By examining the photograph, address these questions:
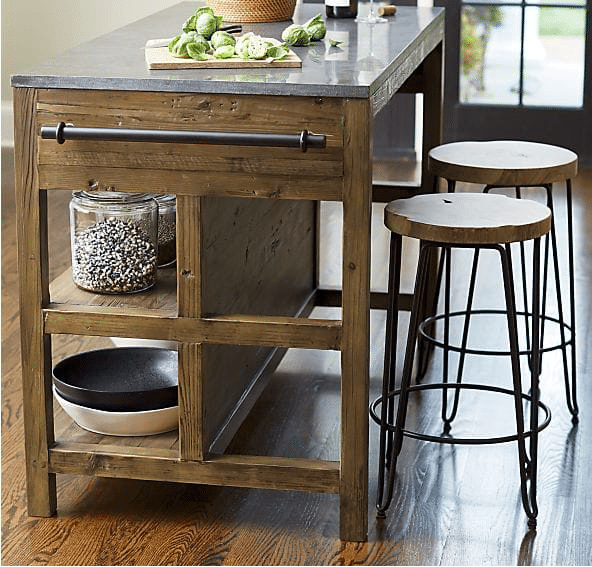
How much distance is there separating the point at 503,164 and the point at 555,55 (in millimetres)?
3142

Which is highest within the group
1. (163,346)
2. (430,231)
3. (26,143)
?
(26,143)

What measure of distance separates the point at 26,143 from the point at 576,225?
9.98 feet

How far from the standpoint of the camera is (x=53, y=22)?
6.38m

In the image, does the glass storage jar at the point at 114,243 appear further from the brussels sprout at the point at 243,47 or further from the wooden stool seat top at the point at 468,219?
the wooden stool seat top at the point at 468,219

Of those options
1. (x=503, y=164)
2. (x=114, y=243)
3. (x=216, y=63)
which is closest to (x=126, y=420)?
(x=114, y=243)

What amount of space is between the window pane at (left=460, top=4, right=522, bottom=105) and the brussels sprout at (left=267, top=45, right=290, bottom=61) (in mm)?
3626

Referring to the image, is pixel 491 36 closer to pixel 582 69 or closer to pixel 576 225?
pixel 582 69

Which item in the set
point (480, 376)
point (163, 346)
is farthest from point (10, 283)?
point (480, 376)

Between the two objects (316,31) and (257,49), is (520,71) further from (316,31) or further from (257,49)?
(257,49)

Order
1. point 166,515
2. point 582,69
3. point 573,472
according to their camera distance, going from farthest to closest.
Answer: point 582,69 < point 573,472 < point 166,515

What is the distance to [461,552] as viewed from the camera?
8.29 feet

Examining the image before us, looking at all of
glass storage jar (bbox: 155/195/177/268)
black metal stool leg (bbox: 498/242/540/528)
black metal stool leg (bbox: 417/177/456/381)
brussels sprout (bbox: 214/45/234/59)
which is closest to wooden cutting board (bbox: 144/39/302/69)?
brussels sprout (bbox: 214/45/234/59)

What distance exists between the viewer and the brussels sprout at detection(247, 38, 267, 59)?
255 cm

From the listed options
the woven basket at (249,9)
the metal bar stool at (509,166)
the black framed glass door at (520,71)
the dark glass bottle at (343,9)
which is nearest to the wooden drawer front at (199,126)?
the metal bar stool at (509,166)
